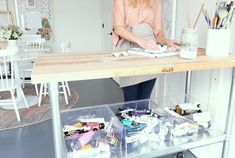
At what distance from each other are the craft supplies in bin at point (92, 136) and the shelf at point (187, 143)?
0.11 meters

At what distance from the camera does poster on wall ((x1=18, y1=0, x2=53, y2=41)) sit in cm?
453

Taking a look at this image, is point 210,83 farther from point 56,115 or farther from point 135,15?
point 56,115

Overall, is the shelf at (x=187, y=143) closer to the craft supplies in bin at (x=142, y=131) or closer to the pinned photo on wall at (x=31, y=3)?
the craft supplies in bin at (x=142, y=131)

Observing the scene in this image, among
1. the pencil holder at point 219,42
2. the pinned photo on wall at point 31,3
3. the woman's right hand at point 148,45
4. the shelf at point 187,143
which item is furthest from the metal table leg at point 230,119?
the pinned photo on wall at point 31,3

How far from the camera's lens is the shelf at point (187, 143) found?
41.6 inches

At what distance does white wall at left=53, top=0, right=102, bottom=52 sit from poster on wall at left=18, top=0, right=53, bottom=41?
0.15 meters

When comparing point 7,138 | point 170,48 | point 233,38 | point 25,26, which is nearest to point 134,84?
point 170,48

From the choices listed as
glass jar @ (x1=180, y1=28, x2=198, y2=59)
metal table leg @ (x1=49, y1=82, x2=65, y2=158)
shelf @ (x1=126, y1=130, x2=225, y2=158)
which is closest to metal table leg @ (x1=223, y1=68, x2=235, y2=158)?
shelf @ (x1=126, y1=130, x2=225, y2=158)

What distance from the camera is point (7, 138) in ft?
6.98

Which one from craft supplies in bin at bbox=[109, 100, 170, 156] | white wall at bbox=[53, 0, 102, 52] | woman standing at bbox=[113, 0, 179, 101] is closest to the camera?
craft supplies in bin at bbox=[109, 100, 170, 156]

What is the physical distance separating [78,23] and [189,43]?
4308 millimetres

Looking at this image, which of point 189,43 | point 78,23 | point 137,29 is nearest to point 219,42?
point 189,43

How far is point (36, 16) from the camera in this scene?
15.2 feet

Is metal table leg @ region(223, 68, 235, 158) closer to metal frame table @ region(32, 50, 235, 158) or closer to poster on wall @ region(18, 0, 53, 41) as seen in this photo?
metal frame table @ region(32, 50, 235, 158)
